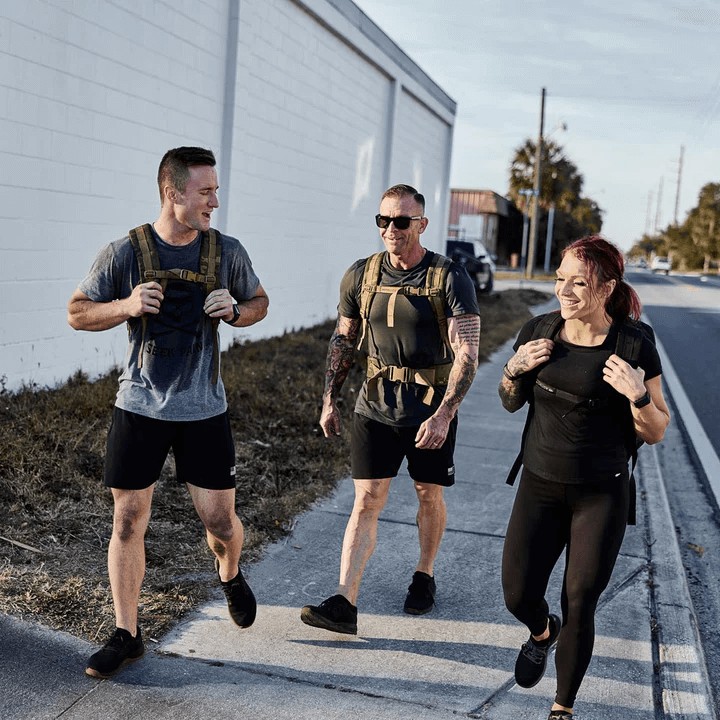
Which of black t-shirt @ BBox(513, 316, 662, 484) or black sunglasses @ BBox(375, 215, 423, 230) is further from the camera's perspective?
black sunglasses @ BBox(375, 215, 423, 230)

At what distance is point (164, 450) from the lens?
383cm

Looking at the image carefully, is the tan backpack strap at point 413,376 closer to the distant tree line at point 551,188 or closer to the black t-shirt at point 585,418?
the black t-shirt at point 585,418

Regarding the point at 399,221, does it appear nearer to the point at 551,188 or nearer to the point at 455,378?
the point at 455,378

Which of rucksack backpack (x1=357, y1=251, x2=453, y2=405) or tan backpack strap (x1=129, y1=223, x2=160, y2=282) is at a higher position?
tan backpack strap (x1=129, y1=223, x2=160, y2=282)

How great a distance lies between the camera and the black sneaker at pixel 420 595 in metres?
4.56

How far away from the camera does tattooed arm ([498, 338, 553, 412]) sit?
343 centimetres

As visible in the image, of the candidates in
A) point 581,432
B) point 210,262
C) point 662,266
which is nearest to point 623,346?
point 581,432

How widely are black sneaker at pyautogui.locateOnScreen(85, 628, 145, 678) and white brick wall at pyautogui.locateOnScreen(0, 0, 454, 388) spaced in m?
4.29

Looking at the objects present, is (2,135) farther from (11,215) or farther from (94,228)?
(94,228)

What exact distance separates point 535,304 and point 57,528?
22911 mm

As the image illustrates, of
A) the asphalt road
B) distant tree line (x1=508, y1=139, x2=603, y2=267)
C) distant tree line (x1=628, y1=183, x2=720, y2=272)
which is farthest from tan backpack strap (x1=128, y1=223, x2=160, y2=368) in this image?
distant tree line (x1=628, y1=183, x2=720, y2=272)

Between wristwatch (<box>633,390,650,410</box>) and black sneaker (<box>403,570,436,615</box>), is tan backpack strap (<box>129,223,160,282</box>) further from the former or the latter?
black sneaker (<box>403,570,436,615</box>)

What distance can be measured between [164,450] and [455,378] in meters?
1.34

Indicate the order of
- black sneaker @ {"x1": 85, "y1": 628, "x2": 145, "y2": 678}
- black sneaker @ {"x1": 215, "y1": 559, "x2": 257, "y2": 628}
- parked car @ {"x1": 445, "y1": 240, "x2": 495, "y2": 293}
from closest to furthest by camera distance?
black sneaker @ {"x1": 85, "y1": 628, "x2": 145, "y2": 678} → black sneaker @ {"x1": 215, "y1": 559, "x2": 257, "y2": 628} → parked car @ {"x1": 445, "y1": 240, "x2": 495, "y2": 293}
